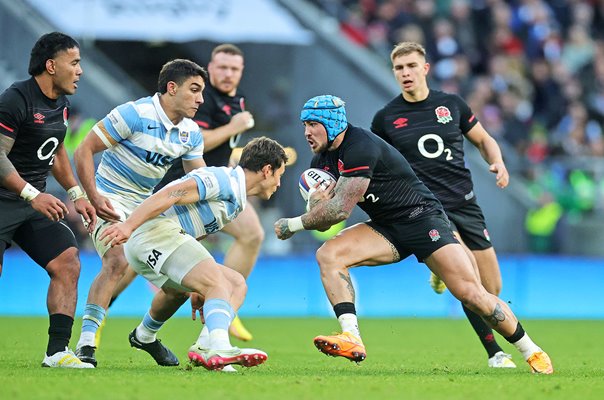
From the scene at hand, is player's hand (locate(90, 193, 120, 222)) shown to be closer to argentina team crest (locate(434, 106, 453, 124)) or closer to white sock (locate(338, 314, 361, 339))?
white sock (locate(338, 314, 361, 339))

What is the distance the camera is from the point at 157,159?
947 cm

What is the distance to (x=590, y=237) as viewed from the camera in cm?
1919

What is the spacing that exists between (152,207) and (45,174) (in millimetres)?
1362

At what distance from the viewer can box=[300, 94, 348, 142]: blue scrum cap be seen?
29.0 feet

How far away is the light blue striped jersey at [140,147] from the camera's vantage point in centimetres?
923

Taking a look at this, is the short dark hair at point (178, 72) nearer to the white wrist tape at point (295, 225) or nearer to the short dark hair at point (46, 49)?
the short dark hair at point (46, 49)

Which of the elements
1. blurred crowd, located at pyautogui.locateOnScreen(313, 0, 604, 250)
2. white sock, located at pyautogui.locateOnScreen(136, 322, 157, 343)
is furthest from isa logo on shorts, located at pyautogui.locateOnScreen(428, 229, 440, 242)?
blurred crowd, located at pyautogui.locateOnScreen(313, 0, 604, 250)

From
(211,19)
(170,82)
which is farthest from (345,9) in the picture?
(170,82)

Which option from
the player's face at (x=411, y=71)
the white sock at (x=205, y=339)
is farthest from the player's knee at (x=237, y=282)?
the player's face at (x=411, y=71)

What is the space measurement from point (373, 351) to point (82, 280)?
22.4 ft

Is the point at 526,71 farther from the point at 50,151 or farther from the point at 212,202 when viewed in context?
the point at 50,151

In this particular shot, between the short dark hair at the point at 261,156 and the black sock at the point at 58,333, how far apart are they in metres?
1.81

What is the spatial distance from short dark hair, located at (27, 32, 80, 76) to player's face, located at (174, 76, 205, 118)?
927 mm

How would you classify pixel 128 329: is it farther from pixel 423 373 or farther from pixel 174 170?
pixel 423 373
